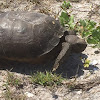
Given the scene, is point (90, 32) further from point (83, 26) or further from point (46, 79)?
point (46, 79)

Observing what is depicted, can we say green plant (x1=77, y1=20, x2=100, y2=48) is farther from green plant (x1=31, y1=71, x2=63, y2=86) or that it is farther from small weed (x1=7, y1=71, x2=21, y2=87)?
small weed (x1=7, y1=71, x2=21, y2=87)

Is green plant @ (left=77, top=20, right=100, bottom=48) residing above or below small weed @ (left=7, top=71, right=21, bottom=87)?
above

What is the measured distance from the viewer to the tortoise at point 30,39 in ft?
10.8

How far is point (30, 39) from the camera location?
329cm

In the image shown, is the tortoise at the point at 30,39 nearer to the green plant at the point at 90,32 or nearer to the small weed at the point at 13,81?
the small weed at the point at 13,81

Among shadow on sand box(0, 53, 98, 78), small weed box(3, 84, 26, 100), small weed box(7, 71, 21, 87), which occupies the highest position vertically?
shadow on sand box(0, 53, 98, 78)

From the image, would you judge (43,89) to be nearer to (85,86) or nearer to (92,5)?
(85,86)

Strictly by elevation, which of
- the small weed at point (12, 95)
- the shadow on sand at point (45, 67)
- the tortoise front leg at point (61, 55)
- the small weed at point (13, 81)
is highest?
the tortoise front leg at point (61, 55)

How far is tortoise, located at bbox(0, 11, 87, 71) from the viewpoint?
10.8 ft

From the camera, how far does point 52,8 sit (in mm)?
5211

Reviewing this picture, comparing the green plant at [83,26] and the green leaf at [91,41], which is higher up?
the green plant at [83,26]

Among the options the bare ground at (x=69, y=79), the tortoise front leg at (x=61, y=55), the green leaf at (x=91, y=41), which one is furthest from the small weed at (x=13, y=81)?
the green leaf at (x=91, y=41)

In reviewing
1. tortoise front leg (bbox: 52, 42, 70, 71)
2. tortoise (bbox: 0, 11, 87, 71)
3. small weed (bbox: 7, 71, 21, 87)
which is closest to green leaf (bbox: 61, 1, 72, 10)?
tortoise (bbox: 0, 11, 87, 71)

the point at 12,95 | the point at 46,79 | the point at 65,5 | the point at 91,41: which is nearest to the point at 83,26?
the point at 91,41
